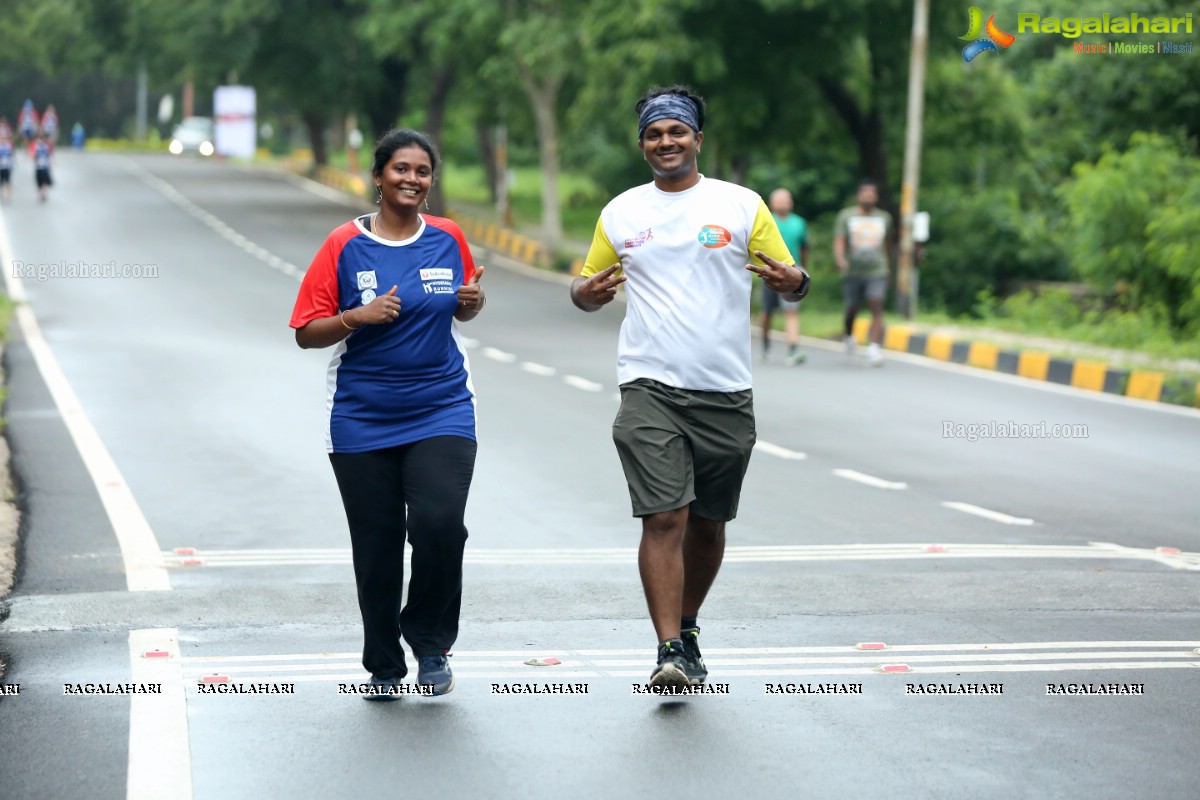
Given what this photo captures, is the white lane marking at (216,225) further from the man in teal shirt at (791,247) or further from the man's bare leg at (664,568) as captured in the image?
the man's bare leg at (664,568)

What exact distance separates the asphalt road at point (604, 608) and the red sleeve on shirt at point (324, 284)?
1186 millimetres

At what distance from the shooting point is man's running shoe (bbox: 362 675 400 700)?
19.1ft

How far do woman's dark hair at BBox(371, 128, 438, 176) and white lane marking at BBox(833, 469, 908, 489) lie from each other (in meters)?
5.99

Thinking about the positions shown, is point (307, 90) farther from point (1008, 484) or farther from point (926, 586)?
point (926, 586)

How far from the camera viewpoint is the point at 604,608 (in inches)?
291

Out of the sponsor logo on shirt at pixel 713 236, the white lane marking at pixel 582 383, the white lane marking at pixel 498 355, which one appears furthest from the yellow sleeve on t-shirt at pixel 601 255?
the white lane marking at pixel 498 355

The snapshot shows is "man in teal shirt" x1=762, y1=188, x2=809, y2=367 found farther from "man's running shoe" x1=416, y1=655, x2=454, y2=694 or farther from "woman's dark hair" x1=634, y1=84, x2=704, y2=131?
"man's running shoe" x1=416, y1=655, x2=454, y2=694

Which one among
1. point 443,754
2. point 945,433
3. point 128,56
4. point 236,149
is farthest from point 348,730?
point 236,149

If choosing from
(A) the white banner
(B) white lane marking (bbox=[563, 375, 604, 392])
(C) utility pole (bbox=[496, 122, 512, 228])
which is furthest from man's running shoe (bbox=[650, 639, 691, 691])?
(A) the white banner

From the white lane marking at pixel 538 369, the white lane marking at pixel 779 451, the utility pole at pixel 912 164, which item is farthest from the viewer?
the utility pole at pixel 912 164

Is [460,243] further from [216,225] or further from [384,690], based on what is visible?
[216,225]

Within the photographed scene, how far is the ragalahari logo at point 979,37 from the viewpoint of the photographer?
2858 centimetres

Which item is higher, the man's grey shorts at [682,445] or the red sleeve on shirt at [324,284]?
the red sleeve on shirt at [324,284]

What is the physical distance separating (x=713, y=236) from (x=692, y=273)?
5.2 inches
